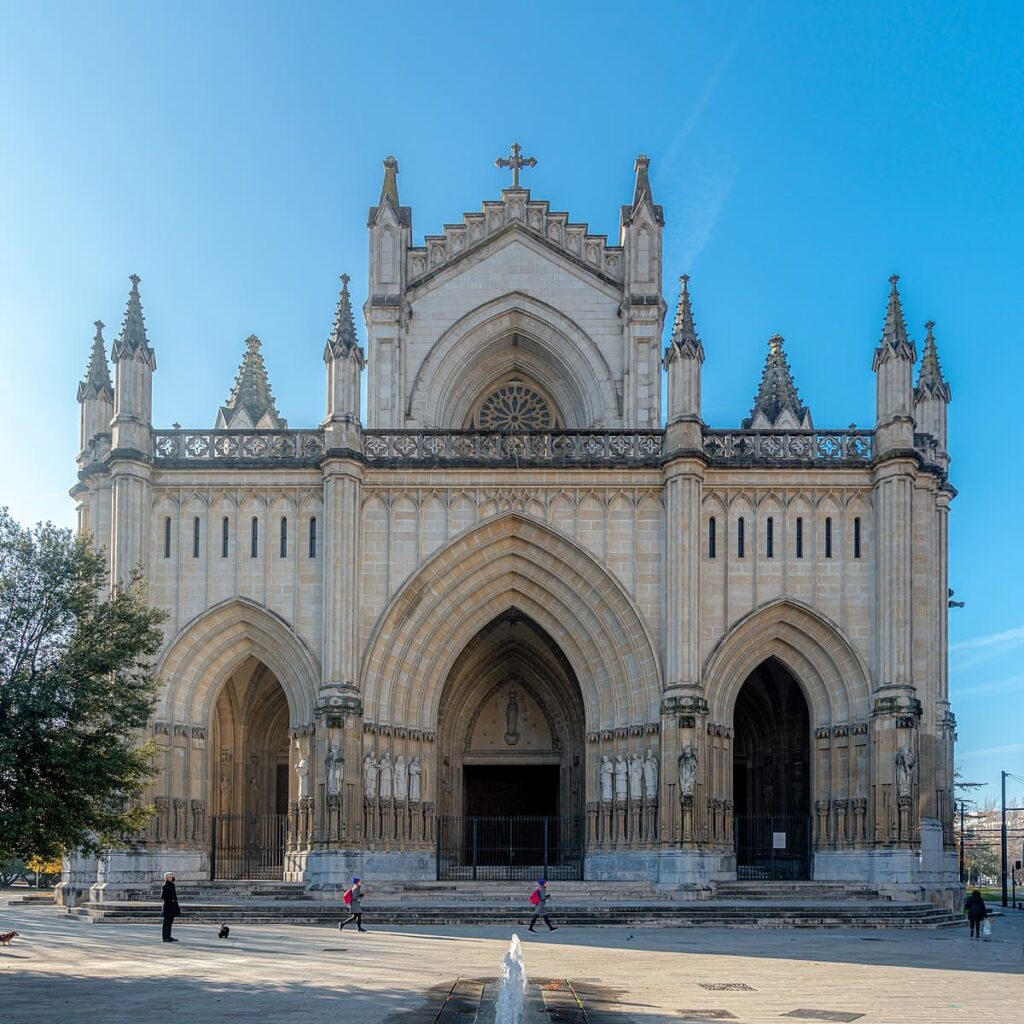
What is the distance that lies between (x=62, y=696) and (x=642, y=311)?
25.3m

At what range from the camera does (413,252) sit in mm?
45656

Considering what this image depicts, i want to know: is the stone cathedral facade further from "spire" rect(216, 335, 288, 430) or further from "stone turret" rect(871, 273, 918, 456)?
"spire" rect(216, 335, 288, 430)

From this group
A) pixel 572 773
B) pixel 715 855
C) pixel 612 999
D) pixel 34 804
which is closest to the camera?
pixel 612 999

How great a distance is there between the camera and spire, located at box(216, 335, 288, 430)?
49.8m

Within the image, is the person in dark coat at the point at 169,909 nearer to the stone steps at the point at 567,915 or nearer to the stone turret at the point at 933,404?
the stone steps at the point at 567,915

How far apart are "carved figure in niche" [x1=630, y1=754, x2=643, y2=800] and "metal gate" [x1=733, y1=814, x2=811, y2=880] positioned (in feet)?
10.6

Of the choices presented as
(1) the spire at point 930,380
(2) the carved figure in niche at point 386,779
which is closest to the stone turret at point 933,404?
(1) the spire at point 930,380

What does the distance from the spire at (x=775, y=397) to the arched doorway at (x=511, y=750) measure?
1170 centimetres

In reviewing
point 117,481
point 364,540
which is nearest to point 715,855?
point 364,540

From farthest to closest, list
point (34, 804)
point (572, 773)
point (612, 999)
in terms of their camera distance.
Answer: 1. point (572, 773)
2. point (34, 804)
3. point (612, 999)

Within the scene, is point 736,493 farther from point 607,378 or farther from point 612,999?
point 612,999

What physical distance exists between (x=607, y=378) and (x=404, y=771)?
13834 mm

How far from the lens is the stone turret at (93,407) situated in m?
41.2

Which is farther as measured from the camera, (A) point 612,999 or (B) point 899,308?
(B) point 899,308
